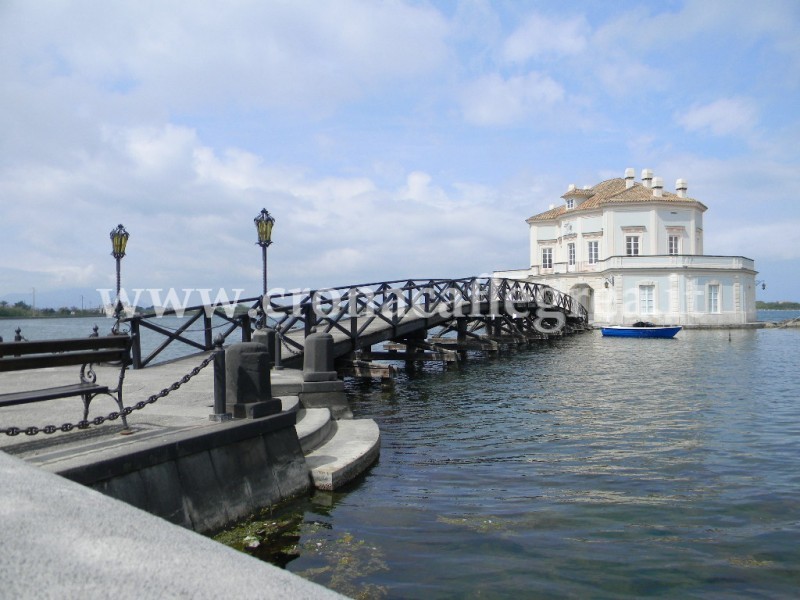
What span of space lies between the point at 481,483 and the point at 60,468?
14.4 feet

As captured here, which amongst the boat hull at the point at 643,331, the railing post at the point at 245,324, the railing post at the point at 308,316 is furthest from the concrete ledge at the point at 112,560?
the boat hull at the point at 643,331

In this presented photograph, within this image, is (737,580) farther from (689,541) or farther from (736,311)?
(736,311)

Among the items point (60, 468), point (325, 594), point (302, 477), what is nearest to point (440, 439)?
point (302, 477)

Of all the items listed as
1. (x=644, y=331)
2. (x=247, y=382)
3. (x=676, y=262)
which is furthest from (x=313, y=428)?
(x=676, y=262)

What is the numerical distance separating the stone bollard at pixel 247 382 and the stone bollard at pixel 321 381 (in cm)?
331

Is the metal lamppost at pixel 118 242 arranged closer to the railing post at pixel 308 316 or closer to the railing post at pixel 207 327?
the railing post at pixel 207 327

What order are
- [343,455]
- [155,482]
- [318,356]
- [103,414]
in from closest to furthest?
[155,482] < [103,414] < [343,455] < [318,356]

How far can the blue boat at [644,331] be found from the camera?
3769 cm

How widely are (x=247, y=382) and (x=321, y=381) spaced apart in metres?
3.67

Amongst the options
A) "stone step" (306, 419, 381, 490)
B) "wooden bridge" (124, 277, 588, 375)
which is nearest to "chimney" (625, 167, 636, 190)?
"wooden bridge" (124, 277, 588, 375)

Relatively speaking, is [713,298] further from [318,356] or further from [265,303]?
[318,356]

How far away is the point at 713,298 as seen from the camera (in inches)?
1917

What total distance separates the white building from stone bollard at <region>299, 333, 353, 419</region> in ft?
140

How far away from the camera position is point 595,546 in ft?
17.1
